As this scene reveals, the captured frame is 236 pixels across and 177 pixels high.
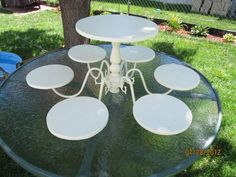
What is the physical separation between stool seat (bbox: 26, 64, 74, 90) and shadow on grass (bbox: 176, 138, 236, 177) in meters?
1.80

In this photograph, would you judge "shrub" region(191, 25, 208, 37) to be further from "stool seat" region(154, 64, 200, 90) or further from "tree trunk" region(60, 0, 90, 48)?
"stool seat" region(154, 64, 200, 90)

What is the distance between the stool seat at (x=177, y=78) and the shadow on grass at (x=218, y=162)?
1.20 m

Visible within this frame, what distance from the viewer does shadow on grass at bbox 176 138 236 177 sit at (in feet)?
11.1

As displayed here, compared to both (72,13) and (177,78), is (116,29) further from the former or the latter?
Result: (72,13)

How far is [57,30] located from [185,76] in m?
5.47

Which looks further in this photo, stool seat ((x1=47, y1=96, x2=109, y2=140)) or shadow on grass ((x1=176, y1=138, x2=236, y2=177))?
shadow on grass ((x1=176, y1=138, x2=236, y2=177))

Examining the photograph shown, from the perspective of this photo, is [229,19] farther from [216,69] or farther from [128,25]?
[128,25]

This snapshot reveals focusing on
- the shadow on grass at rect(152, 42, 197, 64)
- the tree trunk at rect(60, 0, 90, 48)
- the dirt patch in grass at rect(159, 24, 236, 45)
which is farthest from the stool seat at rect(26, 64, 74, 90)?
the dirt patch in grass at rect(159, 24, 236, 45)

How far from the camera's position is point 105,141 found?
8.55 feet

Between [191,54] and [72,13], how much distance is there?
2892 mm

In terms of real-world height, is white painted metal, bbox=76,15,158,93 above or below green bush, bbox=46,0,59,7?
above

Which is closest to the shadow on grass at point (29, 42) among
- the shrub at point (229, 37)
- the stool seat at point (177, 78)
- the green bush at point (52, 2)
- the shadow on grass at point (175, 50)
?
the shadow on grass at point (175, 50)

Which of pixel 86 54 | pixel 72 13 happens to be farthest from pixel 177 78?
pixel 72 13

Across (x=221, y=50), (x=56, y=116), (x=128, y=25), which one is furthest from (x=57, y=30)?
(x=56, y=116)
